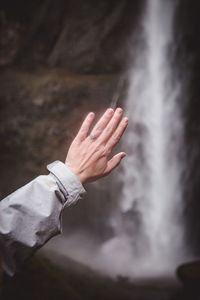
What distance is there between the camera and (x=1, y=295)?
326 centimetres

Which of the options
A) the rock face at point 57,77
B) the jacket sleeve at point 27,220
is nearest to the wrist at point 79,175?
the jacket sleeve at point 27,220

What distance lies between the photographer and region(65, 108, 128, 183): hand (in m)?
1.52

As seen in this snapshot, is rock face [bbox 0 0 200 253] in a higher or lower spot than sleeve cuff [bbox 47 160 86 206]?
higher

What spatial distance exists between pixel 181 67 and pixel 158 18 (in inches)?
69.1

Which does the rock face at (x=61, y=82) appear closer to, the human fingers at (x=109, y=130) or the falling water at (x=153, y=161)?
the falling water at (x=153, y=161)

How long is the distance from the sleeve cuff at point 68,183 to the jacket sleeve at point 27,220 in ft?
0.14

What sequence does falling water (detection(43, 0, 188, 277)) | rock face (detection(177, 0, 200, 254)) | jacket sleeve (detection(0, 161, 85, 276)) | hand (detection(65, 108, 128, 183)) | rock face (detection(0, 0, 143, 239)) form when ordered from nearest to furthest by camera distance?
jacket sleeve (detection(0, 161, 85, 276)), hand (detection(65, 108, 128, 183)), rock face (detection(177, 0, 200, 254)), falling water (detection(43, 0, 188, 277)), rock face (detection(0, 0, 143, 239))

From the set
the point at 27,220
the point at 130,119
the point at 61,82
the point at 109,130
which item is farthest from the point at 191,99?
the point at 27,220

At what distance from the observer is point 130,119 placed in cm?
765

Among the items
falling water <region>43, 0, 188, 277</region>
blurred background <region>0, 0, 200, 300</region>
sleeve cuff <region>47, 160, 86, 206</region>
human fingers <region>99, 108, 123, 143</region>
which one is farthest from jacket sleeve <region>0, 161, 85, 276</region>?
falling water <region>43, 0, 188, 277</region>

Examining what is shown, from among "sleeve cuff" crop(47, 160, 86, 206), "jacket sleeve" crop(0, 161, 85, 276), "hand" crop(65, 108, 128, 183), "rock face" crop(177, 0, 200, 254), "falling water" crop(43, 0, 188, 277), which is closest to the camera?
"jacket sleeve" crop(0, 161, 85, 276)

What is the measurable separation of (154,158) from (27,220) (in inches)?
260

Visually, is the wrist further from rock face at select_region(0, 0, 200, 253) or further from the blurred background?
rock face at select_region(0, 0, 200, 253)

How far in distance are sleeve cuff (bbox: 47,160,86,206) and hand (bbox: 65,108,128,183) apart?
60mm
